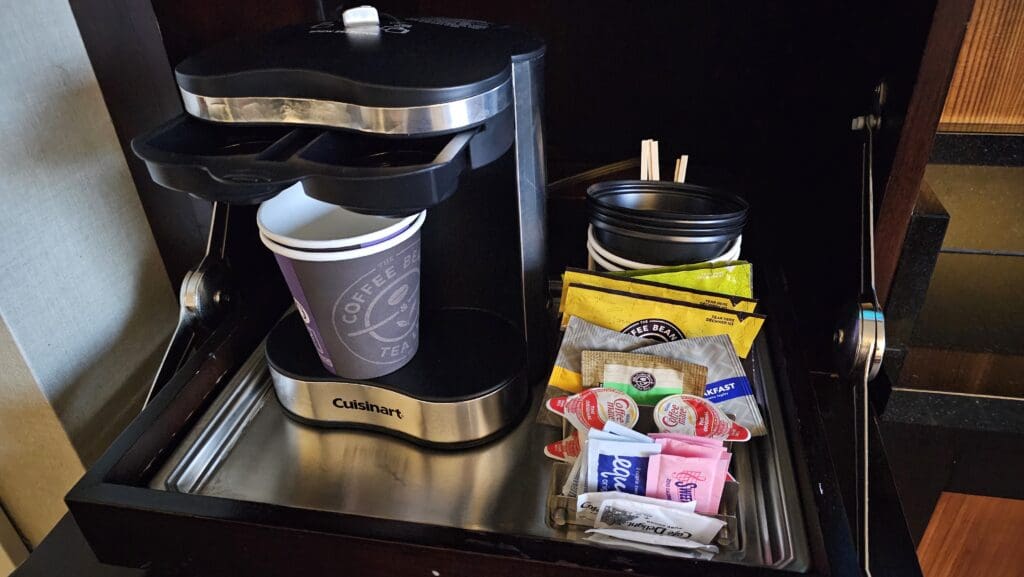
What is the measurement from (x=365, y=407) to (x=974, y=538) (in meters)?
0.75

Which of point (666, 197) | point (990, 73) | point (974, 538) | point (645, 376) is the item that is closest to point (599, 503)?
point (645, 376)

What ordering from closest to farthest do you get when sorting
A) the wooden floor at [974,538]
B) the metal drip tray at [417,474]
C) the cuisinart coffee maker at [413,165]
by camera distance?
1. the cuisinart coffee maker at [413,165]
2. the metal drip tray at [417,474]
3. the wooden floor at [974,538]

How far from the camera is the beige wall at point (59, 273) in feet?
2.34

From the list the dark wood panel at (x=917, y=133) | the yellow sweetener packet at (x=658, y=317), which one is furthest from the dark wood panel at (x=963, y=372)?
the yellow sweetener packet at (x=658, y=317)

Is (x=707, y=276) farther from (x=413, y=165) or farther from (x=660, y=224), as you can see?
(x=413, y=165)

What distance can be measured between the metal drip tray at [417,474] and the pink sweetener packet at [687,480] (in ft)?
0.14

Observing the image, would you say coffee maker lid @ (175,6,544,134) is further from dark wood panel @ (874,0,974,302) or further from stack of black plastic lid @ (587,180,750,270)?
dark wood panel @ (874,0,974,302)

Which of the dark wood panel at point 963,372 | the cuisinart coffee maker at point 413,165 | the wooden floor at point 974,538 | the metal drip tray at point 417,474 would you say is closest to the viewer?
the cuisinart coffee maker at point 413,165

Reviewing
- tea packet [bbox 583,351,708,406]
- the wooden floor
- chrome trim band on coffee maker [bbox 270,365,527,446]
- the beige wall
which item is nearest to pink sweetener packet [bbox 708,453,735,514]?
tea packet [bbox 583,351,708,406]

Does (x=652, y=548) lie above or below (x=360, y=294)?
below

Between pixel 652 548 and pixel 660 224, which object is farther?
pixel 660 224

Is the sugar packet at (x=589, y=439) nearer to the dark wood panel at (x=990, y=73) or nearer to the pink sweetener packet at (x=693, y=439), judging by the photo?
the pink sweetener packet at (x=693, y=439)

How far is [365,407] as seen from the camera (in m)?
0.67

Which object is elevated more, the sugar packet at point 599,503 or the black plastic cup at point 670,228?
the black plastic cup at point 670,228
